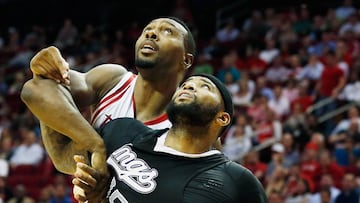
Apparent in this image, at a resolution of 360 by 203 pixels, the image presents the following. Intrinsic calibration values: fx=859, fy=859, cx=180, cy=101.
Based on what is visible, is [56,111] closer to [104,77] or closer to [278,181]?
[104,77]

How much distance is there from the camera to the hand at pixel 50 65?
12.3ft

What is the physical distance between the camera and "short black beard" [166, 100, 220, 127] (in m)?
3.59

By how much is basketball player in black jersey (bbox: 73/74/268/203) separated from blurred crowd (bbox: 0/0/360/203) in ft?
18.7

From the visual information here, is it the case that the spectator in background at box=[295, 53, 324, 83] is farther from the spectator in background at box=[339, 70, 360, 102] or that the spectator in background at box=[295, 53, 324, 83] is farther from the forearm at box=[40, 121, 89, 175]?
the forearm at box=[40, 121, 89, 175]

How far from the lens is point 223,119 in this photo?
3727 millimetres

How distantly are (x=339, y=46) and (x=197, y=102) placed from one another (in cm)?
903

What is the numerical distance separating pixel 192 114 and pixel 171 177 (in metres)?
0.28

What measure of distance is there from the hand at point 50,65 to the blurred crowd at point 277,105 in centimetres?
580

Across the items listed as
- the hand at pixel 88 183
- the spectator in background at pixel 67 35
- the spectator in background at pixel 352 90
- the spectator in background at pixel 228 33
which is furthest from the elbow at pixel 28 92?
the spectator in background at pixel 67 35

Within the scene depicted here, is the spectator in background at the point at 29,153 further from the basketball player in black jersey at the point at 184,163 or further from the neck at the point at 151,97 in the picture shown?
the basketball player in black jersey at the point at 184,163

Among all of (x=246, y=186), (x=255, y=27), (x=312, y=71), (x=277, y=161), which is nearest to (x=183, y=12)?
(x=255, y=27)

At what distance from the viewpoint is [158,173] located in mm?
3629

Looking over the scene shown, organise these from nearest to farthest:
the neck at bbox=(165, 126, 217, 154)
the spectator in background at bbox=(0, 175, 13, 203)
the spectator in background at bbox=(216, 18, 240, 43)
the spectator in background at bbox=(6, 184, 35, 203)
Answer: the neck at bbox=(165, 126, 217, 154) → the spectator in background at bbox=(0, 175, 13, 203) → the spectator in background at bbox=(6, 184, 35, 203) → the spectator in background at bbox=(216, 18, 240, 43)

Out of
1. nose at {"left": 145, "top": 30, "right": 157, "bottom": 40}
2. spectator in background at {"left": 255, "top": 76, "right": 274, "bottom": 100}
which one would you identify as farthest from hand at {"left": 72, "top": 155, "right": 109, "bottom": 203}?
spectator in background at {"left": 255, "top": 76, "right": 274, "bottom": 100}
